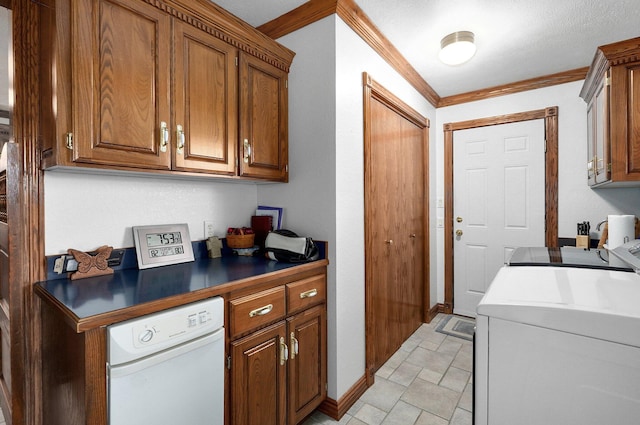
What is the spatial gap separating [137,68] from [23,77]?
51 centimetres

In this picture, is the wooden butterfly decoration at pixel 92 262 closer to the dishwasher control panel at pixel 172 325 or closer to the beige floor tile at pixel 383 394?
the dishwasher control panel at pixel 172 325

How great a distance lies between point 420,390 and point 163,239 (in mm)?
1939

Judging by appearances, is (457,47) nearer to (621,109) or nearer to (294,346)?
(621,109)

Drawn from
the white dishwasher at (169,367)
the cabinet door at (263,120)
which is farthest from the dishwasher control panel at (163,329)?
the cabinet door at (263,120)

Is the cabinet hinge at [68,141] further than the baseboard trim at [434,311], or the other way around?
the baseboard trim at [434,311]

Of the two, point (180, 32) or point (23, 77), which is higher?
point (180, 32)

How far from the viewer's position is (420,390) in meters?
2.13

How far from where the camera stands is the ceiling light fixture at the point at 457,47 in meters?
2.15

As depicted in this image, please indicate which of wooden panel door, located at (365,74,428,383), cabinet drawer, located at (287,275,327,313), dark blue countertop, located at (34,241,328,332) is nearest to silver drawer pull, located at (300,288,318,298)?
cabinet drawer, located at (287,275,327,313)

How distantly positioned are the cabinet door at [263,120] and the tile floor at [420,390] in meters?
1.54

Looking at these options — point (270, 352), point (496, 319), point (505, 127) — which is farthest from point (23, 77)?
point (505, 127)

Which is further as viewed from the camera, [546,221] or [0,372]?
[546,221]

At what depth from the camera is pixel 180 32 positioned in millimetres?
1515

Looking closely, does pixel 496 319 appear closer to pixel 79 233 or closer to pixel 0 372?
pixel 79 233
